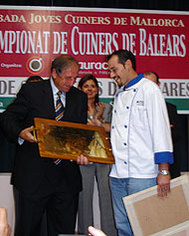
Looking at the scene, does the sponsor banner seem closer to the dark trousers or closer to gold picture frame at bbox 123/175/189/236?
the dark trousers

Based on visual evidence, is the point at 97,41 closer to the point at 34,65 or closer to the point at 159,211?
the point at 34,65

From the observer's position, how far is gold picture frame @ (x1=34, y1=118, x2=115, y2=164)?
200 cm

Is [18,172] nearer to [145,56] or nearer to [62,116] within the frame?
[62,116]

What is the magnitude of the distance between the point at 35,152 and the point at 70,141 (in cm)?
25

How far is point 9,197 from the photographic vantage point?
326 centimetres

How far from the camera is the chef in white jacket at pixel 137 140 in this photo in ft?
6.61

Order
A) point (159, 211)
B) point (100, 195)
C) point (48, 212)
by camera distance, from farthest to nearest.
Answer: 1. point (100, 195)
2. point (48, 212)
3. point (159, 211)

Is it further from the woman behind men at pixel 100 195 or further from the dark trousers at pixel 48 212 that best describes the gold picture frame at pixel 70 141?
the woman behind men at pixel 100 195

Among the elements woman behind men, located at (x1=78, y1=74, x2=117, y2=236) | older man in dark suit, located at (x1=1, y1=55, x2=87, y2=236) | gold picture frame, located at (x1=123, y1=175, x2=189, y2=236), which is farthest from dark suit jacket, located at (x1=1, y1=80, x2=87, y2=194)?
woman behind men, located at (x1=78, y1=74, x2=117, y2=236)

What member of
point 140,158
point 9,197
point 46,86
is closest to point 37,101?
point 46,86

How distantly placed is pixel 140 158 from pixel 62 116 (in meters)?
0.61

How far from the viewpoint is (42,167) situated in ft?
6.94

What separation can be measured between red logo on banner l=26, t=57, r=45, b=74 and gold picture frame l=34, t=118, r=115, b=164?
1.92 metres

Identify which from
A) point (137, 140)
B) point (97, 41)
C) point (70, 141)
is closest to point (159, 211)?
point (137, 140)
